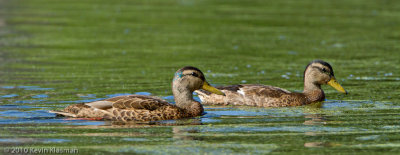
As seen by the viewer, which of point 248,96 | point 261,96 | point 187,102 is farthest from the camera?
point 248,96

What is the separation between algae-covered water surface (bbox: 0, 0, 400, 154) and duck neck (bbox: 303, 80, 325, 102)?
0.86 ft

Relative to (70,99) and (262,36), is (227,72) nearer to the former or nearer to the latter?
(70,99)

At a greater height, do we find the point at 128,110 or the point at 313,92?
the point at 313,92

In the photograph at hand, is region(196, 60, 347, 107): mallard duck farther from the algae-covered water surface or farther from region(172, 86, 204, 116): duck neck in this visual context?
region(172, 86, 204, 116): duck neck

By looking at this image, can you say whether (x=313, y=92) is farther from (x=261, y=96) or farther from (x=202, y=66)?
(x=202, y=66)

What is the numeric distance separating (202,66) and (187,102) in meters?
6.11

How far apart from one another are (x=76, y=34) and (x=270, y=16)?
847 centimetres

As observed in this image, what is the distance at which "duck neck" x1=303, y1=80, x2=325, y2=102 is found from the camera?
1466 centimetres

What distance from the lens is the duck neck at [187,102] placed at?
497 inches

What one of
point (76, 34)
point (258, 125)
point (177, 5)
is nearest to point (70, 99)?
point (258, 125)

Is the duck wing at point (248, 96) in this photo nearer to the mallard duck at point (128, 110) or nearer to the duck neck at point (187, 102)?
the duck neck at point (187, 102)

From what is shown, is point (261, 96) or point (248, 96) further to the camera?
point (248, 96)

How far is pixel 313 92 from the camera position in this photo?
48.6 ft

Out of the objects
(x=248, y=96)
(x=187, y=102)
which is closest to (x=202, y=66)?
(x=248, y=96)
